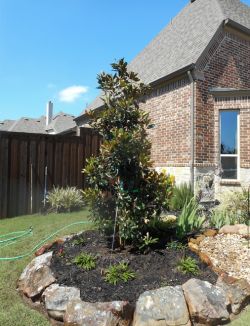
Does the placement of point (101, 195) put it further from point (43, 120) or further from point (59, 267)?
point (43, 120)

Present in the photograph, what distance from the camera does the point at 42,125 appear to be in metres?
39.1

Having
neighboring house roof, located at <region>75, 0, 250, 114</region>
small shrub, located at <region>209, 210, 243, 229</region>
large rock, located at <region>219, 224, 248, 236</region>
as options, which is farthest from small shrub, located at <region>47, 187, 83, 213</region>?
neighboring house roof, located at <region>75, 0, 250, 114</region>

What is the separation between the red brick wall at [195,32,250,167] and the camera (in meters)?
10.9

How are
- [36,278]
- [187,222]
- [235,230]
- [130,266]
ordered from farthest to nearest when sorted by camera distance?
1. [235,230]
2. [187,222]
3. [130,266]
4. [36,278]

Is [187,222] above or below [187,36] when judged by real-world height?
below

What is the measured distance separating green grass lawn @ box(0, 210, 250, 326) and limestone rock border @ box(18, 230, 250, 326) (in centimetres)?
17

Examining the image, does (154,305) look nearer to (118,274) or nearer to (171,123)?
(118,274)

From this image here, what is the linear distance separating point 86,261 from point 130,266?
656mm

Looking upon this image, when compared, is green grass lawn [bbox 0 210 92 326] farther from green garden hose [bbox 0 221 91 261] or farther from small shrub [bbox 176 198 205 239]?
small shrub [bbox 176 198 205 239]

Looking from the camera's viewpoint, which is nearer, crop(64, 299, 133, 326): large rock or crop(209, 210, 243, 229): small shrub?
crop(64, 299, 133, 326): large rock

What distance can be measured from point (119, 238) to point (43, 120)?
36.8 metres

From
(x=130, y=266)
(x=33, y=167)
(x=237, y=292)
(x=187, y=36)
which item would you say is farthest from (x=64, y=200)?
(x=187, y=36)

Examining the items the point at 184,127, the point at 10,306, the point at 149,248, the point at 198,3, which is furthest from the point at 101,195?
the point at 198,3

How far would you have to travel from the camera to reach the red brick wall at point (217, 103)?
10.9 m
